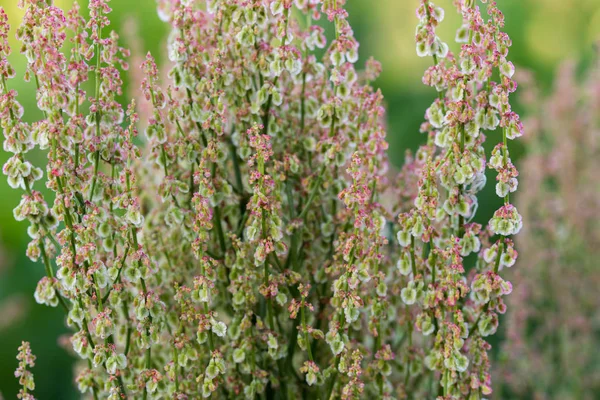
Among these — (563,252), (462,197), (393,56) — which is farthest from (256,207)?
(393,56)

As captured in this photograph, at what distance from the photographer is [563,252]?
1213mm

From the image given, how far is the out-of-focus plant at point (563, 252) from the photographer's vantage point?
1.17m

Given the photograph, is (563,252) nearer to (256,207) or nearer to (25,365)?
(256,207)

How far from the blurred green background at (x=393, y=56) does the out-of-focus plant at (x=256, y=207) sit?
0.76m

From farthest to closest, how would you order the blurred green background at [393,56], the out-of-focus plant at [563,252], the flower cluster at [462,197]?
1. the blurred green background at [393,56]
2. the out-of-focus plant at [563,252]
3. the flower cluster at [462,197]

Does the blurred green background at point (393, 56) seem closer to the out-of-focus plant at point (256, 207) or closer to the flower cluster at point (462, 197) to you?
the out-of-focus plant at point (256, 207)

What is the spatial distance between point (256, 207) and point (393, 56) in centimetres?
138

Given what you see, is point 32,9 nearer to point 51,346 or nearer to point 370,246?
point 370,246

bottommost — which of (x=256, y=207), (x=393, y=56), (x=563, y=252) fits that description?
(x=256, y=207)

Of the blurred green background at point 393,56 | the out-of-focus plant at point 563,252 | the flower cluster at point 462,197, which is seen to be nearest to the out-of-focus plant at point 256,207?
the flower cluster at point 462,197

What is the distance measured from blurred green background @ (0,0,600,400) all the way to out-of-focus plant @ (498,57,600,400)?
0.26 m

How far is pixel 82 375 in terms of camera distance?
619 mm

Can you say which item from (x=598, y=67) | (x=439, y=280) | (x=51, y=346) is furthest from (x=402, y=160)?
(x=439, y=280)

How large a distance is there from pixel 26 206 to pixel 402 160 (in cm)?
115
